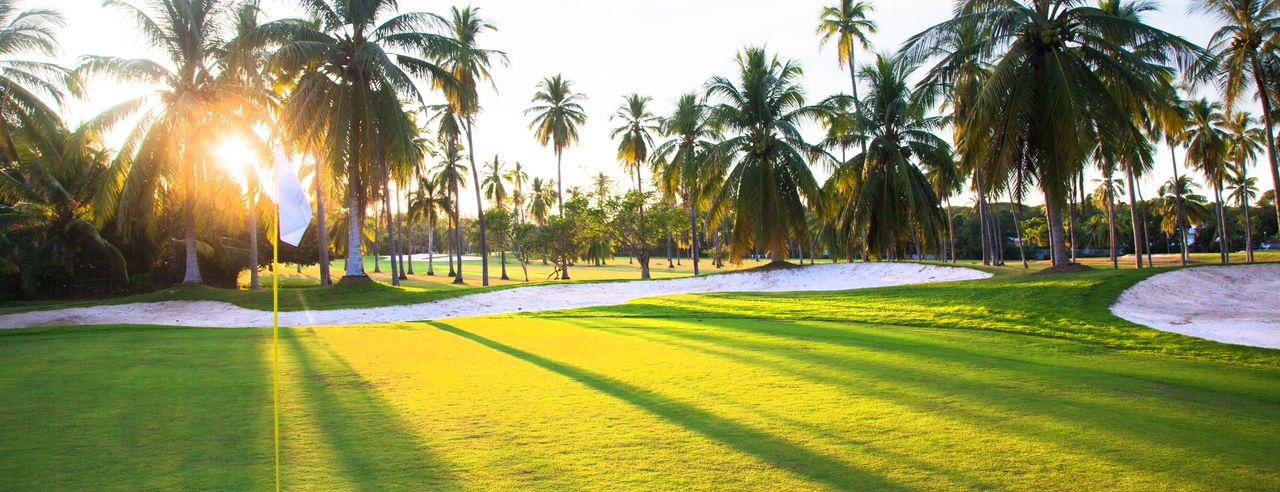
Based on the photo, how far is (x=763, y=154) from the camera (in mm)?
27766

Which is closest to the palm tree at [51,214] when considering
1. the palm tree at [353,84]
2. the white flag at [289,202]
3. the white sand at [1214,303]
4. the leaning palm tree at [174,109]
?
the leaning palm tree at [174,109]

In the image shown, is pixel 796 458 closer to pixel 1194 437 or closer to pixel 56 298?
pixel 1194 437

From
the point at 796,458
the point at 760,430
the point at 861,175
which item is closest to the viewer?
the point at 796,458

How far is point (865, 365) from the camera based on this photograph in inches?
336

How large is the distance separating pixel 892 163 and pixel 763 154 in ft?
18.9

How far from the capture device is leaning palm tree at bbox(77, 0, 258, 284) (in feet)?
73.9

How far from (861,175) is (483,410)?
26567 millimetres

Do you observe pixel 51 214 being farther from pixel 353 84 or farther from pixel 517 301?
pixel 517 301

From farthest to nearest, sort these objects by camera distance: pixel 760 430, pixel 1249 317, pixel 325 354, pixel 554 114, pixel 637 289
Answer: pixel 554 114
pixel 637 289
pixel 1249 317
pixel 325 354
pixel 760 430

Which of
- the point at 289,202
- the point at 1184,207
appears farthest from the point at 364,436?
the point at 1184,207

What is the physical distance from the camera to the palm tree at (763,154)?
27.4 metres

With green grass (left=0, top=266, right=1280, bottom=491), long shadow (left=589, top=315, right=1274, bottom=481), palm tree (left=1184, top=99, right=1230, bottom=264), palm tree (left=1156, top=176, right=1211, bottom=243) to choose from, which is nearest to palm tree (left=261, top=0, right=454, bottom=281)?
green grass (left=0, top=266, right=1280, bottom=491)

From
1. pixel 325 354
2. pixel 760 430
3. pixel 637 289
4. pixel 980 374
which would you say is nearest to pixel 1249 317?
pixel 980 374

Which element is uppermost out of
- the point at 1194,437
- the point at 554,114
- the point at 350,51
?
the point at 554,114
